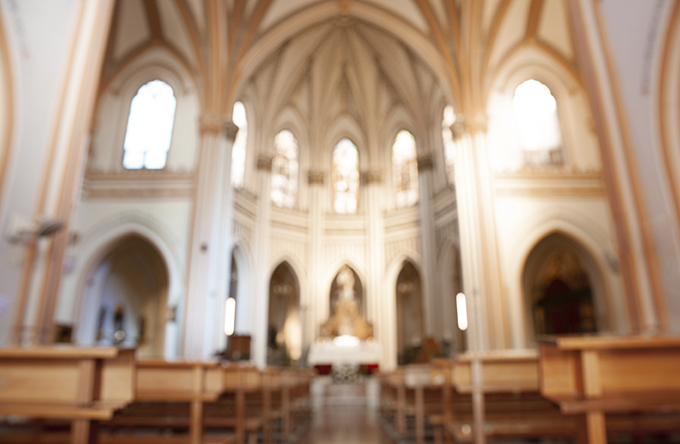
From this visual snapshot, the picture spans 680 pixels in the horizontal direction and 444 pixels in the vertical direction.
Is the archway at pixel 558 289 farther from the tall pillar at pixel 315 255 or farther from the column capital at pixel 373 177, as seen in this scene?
the tall pillar at pixel 315 255

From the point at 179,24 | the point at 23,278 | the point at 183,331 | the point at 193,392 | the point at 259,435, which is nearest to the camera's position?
the point at 193,392

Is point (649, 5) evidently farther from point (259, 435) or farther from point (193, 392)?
point (259, 435)

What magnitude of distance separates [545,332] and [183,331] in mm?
11739

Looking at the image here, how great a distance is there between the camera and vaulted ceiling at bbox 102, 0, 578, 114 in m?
14.2

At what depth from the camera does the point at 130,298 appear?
16.0 metres

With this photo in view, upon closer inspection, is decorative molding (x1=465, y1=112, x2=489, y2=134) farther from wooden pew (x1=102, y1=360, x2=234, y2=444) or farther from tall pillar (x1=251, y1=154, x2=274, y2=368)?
wooden pew (x1=102, y1=360, x2=234, y2=444)

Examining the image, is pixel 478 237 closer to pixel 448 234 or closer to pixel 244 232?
pixel 448 234

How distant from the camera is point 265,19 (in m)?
15.3

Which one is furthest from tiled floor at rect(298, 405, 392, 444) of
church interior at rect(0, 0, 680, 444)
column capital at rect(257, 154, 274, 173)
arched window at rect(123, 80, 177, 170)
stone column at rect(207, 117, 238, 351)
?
column capital at rect(257, 154, 274, 173)

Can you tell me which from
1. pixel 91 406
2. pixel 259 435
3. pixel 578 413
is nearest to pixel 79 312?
pixel 259 435

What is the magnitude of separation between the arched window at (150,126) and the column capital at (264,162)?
400cm

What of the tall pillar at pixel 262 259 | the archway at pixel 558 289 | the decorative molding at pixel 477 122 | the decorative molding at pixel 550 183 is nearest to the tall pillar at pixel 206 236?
the tall pillar at pixel 262 259

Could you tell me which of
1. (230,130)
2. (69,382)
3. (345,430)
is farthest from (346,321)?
(69,382)

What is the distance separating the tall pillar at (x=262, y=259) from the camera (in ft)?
54.3
